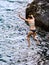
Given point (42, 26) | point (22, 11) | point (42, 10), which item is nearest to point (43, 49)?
point (42, 26)

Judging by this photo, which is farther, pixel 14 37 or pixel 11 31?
pixel 11 31

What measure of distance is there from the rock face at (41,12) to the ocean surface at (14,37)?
2.76 ft

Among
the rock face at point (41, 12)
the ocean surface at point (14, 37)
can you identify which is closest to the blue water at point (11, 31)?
the ocean surface at point (14, 37)

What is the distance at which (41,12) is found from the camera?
19.6m

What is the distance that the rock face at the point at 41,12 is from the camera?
18828 millimetres

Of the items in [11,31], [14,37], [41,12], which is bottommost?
[14,37]

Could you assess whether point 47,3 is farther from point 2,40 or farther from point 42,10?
point 2,40

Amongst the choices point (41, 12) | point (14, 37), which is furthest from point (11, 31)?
point (41, 12)

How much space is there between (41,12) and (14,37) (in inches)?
85.0

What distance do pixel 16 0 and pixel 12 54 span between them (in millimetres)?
7766

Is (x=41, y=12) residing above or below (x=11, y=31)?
above

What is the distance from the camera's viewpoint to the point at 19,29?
779 inches

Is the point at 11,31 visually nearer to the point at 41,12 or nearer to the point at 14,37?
the point at 14,37

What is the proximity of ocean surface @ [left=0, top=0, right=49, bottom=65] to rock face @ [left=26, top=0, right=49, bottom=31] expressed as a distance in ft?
2.76
